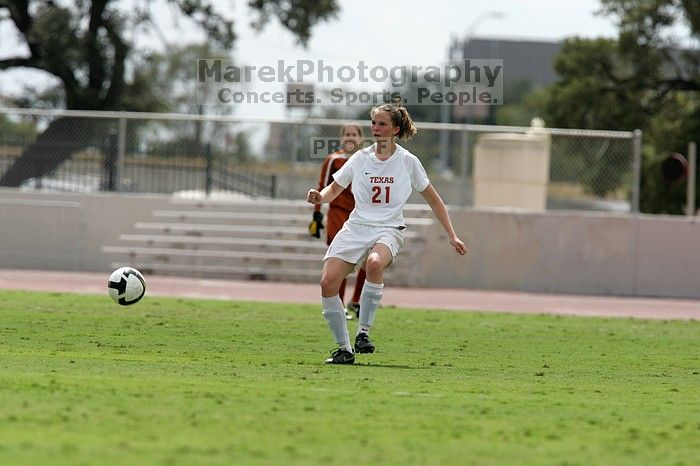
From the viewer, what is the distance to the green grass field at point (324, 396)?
21.6 feet

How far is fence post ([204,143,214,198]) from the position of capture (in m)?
25.8

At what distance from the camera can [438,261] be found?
25.2 meters

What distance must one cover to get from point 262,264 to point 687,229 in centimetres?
761

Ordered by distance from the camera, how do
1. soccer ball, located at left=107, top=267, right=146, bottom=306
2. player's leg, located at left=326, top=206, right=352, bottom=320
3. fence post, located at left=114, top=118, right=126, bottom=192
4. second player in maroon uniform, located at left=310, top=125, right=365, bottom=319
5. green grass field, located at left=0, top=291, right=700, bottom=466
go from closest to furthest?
green grass field, located at left=0, top=291, right=700, bottom=466
soccer ball, located at left=107, top=267, right=146, bottom=306
second player in maroon uniform, located at left=310, top=125, right=365, bottom=319
player's leg, located at left=326, top=206, right=352, bottom=320
fence post, located at left=114, top=118, right=126, bottom=192

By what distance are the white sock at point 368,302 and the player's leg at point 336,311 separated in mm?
338

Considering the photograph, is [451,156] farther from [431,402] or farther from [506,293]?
[431,402]

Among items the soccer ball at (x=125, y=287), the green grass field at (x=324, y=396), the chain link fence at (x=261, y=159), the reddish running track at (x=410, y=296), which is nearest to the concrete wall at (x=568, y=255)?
the reddish running track at (x=410, y=296)

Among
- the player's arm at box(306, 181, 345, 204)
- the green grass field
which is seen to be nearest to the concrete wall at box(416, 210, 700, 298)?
the green grass field

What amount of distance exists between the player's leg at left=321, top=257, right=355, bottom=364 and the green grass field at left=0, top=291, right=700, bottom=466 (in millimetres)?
147

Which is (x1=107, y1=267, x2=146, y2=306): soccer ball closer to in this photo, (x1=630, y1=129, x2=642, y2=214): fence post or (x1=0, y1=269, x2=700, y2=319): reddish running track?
(x1=0, y1=269, x2=700, y2=319): reddish running track

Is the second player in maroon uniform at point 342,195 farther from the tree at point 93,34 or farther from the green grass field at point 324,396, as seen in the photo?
the tree at point 93,34

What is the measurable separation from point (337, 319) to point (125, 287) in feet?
11.0

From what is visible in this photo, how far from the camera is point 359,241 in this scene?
35.7ft

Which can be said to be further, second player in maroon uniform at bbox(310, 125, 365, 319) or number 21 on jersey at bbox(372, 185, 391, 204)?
second player in maroon uniform at bbox(310, 125, 365, 319)
